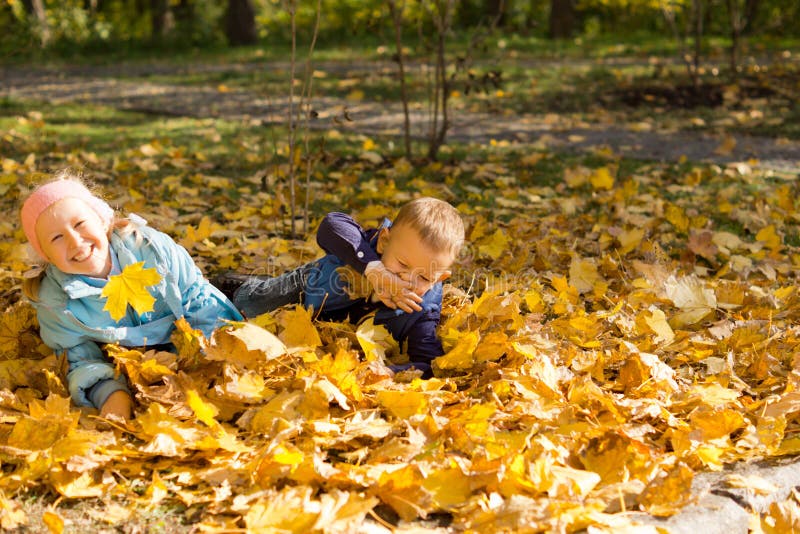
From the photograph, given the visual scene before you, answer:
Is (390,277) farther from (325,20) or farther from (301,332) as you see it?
(325,20)

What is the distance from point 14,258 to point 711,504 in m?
2.67

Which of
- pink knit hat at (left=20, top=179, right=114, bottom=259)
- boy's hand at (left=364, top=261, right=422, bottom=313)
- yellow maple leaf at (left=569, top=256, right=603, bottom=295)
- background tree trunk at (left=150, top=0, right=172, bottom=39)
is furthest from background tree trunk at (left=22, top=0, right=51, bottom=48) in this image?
boy's hand at (left=364, top=261, right=422, bottom=313)

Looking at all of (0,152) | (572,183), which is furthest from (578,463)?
(0,152)

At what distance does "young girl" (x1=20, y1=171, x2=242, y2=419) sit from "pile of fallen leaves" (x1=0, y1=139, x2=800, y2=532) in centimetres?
8

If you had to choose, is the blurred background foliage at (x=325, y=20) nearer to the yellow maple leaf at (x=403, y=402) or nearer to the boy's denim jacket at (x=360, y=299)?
the boy's denim jacket at (x=360, y=299)

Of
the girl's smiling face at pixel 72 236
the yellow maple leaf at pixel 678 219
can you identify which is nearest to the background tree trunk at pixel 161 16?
the yellow maple leaf at pixel 678 219

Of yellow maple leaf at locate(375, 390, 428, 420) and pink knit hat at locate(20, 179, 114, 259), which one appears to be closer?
yellow maple leaf at locate(375, 390, 428, 420)

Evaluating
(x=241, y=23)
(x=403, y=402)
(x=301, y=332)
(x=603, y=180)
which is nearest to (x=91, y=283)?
(x=301, y=332)

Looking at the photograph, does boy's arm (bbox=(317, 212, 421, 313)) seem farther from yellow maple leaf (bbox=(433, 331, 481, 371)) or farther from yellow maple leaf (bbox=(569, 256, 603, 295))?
yellow maple leaf (bbox=(569, 256, 603, 295))

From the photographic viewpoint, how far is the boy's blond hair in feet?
7.48

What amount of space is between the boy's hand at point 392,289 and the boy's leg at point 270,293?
414mm

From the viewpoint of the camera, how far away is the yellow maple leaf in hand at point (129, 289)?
2.17m

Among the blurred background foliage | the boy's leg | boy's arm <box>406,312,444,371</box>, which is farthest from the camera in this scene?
the blurred background foliage

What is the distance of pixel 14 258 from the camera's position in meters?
3.13
